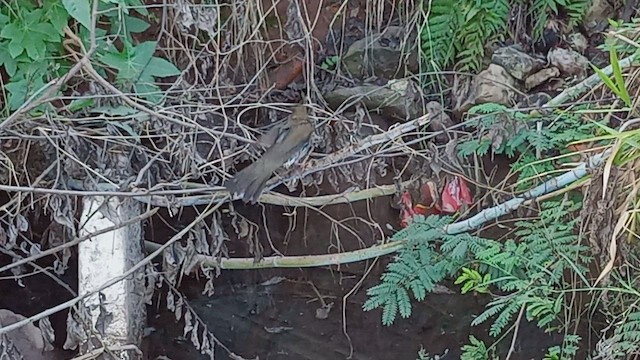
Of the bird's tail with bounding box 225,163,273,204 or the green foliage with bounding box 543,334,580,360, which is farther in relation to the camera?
the bird's tail with bounding box 225,163,273,204

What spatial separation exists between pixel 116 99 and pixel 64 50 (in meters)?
0.28

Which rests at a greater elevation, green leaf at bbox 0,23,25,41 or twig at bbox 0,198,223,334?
green leaf at bbox 0,23,25,41

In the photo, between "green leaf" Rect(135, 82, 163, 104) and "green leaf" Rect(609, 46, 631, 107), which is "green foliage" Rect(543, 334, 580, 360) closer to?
"green leaf" Rect(609, 46, 631, 107)

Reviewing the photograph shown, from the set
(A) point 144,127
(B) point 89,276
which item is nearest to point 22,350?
(B) point 89,276

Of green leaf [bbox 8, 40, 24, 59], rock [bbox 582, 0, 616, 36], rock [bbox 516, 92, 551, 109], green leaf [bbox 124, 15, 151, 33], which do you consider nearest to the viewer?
green leaf [bbox 8, 40, 24, 59]

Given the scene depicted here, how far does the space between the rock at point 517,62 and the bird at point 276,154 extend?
94cm

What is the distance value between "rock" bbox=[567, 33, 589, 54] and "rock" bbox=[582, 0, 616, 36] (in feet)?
0.17

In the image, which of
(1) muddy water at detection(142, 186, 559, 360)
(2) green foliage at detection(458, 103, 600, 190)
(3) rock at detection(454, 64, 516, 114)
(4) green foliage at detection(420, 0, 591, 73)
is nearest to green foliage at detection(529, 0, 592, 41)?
(4) green foliage at detection(420, 0, 591, 73)

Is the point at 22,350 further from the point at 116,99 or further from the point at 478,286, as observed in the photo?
the point at 478,286

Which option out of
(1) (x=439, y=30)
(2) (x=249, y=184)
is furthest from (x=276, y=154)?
(1) (x=439, y=30)

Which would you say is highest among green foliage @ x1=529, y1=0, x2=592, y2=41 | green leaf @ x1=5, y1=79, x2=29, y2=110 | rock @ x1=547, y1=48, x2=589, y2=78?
green leaf @ x1=5, y1=79, x2=29, y2=110

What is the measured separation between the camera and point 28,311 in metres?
2.86

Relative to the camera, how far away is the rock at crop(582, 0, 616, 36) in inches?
123

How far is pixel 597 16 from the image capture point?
3.14 metres
